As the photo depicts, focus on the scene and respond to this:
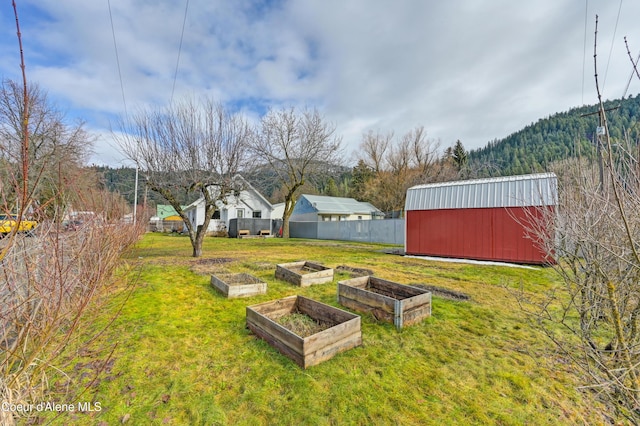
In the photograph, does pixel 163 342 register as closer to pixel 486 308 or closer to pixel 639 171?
pixel 639 171

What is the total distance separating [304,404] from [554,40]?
346cm

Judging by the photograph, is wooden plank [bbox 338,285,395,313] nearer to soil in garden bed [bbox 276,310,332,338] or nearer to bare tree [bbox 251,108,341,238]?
soil in garden bed [bbox 276,310,332,338]

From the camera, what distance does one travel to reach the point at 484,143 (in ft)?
112

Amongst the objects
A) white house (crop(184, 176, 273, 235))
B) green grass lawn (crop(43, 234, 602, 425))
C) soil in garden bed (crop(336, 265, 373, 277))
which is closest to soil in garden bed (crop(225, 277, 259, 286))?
green grass lawn (crop(43, 234, 602, 425))

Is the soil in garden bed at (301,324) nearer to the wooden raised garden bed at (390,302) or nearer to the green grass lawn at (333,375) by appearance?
the green grass lawn at (333,375)

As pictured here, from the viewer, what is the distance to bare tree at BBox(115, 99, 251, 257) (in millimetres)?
9016

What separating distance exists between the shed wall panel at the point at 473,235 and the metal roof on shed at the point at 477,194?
22cm

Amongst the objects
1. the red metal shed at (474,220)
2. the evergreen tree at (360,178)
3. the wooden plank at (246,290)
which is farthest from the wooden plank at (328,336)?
the evergreen tree at (360,178)

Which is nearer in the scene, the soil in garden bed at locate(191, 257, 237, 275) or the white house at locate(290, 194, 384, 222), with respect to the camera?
the soil in garden bed at locate(191, 257, 237, 275)

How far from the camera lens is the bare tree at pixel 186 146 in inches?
355

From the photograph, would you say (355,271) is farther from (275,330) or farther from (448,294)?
(275,330)

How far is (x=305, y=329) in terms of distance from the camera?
3613 millimetres

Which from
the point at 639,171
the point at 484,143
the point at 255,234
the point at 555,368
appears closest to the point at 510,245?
the point at 555,368

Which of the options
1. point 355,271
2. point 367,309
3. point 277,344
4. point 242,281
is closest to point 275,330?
point 277,344
